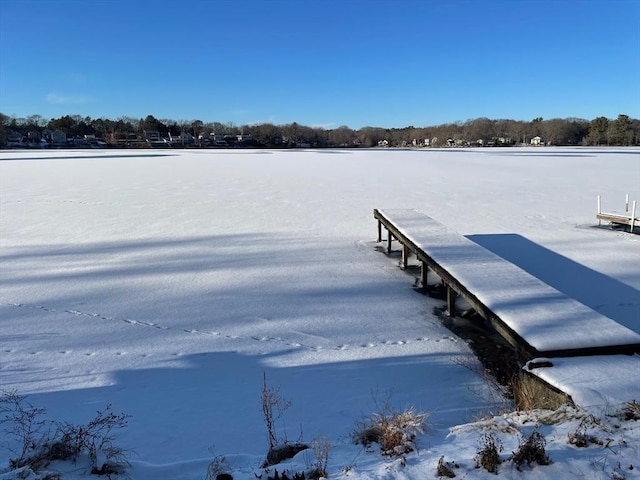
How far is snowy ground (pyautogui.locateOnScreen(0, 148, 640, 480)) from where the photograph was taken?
273 cm

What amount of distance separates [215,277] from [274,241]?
2.25m

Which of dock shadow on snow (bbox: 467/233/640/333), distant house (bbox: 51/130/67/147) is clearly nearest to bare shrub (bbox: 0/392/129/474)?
dock shadow on snow (bbox: 467/233/640/333)

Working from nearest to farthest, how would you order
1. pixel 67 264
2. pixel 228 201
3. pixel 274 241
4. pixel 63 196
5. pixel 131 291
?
pixel 131 291 → pixel 67 264 → pixel 274 241 → pixel 228 201 → pixel 63 196

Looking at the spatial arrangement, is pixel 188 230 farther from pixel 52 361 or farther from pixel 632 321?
pixel 632 321

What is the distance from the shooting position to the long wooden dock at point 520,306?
11.6ft

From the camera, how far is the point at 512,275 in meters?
Result: 5.35

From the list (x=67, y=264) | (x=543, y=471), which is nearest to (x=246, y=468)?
(x=543, y=471)

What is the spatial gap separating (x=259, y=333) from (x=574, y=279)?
4427 mm

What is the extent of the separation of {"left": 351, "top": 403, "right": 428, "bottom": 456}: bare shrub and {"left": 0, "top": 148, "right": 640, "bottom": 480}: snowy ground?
0.07 metres

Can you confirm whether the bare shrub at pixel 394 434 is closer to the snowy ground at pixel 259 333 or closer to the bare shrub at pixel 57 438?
the snowy ground at pixel 259 333

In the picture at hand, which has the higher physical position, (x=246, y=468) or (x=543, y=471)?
(x=543, y=471)

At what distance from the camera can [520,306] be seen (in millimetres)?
4367

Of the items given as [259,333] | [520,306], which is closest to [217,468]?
[259,333]

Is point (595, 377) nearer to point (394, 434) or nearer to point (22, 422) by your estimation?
point (394, 434)
